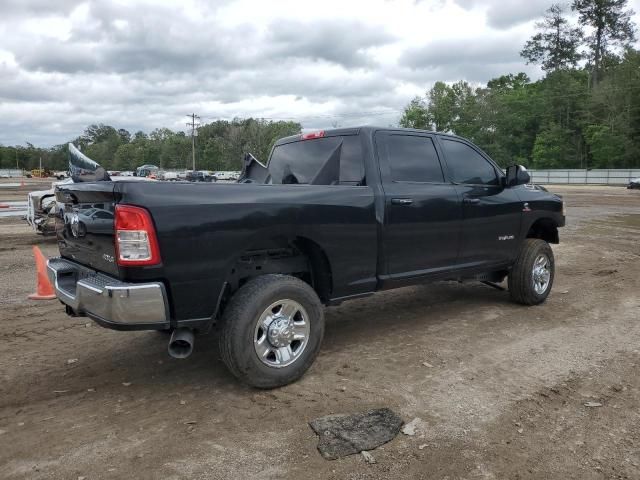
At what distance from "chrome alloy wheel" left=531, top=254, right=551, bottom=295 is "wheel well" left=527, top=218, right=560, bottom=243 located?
37cm

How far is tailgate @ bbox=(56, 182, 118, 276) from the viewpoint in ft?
11.3

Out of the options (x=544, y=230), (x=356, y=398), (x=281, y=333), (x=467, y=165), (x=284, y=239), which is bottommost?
(x=356, y=398)

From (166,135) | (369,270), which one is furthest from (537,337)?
(166,135)

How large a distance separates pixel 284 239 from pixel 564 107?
7681cm

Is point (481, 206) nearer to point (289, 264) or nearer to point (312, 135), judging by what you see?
point (312, 135)

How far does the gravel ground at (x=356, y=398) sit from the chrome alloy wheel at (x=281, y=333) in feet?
0.81

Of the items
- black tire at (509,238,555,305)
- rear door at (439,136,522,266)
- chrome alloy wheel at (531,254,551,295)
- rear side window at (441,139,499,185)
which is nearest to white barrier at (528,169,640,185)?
chrome alloy wheel at (531,254,551,295)

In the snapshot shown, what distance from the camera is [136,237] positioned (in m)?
3.25

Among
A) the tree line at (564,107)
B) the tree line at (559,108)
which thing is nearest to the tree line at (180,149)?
the tree line at (559,108)

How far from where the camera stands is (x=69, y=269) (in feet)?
13.3

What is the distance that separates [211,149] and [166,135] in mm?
35821

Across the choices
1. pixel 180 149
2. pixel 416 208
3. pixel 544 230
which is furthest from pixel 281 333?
pixel 180 149

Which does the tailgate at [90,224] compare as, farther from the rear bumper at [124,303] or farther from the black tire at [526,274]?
the black tire at [526,274]

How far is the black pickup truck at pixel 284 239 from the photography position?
3.31m
